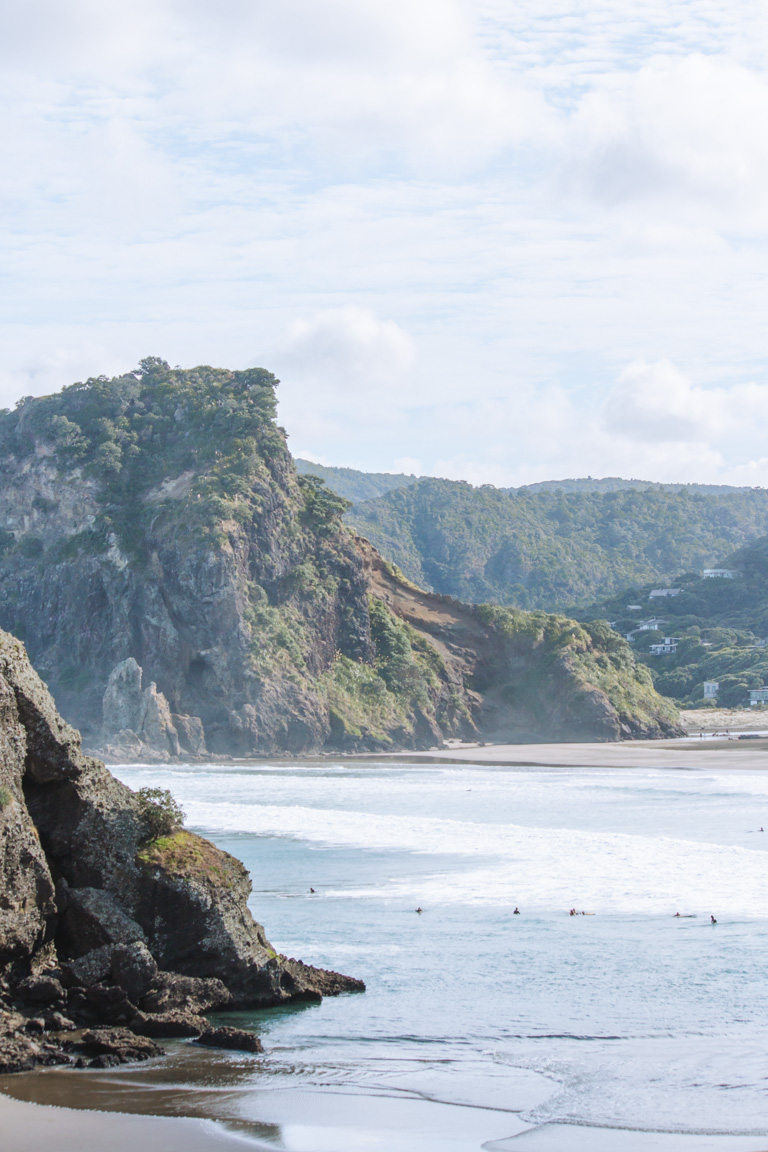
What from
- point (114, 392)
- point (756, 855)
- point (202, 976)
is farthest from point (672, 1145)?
point (114, 392)

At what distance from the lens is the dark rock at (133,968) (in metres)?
13.3

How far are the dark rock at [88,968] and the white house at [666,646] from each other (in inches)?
4515

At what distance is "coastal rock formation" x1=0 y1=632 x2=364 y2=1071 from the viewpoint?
12852mm

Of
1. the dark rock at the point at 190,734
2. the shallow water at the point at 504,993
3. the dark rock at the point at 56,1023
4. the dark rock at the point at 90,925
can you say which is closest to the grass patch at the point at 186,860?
the dark rock at the point at 90,925

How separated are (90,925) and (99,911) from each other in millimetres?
184

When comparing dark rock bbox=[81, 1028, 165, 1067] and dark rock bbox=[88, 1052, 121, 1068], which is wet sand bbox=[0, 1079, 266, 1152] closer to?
dark rock bbox=[88, 1052, 121, 1068]

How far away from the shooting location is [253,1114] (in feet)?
35.4

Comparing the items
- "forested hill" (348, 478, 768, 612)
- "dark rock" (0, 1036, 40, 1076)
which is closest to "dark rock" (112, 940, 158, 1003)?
"dark rock" (0, 1036, 40, 1076)

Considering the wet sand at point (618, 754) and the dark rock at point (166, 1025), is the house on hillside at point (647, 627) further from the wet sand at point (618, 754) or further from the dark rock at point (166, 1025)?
the dark rock at point (166, 1025)

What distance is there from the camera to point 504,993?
15844 mm

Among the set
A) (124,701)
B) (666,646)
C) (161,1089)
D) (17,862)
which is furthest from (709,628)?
(161,1089)

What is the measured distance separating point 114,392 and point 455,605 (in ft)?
104

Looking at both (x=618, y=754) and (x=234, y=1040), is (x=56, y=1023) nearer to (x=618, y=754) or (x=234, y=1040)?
(x=234, y=1040)

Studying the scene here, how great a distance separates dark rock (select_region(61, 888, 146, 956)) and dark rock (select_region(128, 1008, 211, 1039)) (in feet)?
2.98
